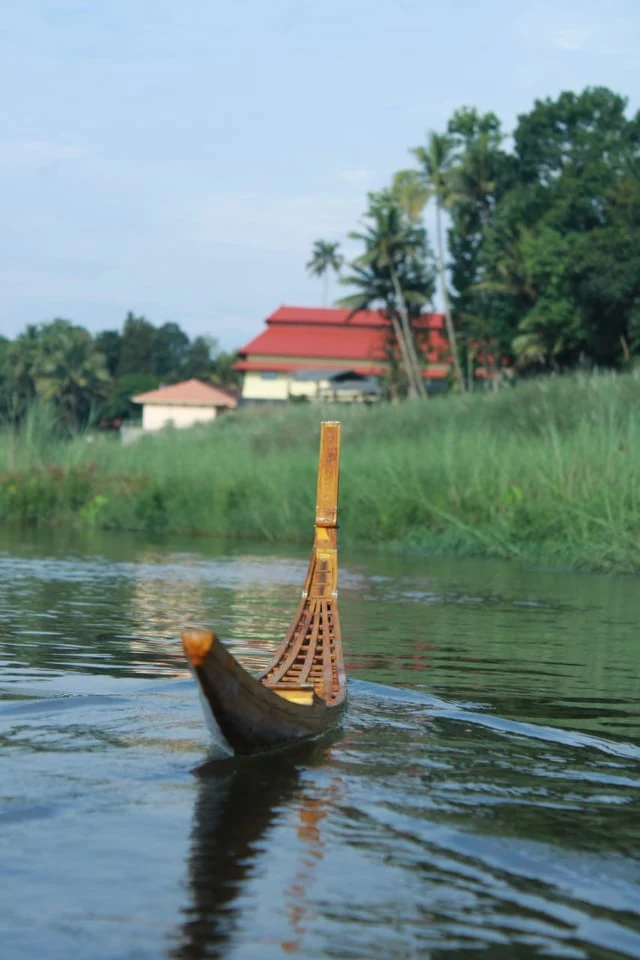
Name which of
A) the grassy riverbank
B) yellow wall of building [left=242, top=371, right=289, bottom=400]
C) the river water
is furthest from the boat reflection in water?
yellow wall of building [left=242, top=371, right=289, bottom=400]

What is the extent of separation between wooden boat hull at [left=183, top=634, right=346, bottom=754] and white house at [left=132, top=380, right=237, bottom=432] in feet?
182

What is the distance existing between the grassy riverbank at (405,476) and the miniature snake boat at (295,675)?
904 cm

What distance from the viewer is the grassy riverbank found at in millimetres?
16672

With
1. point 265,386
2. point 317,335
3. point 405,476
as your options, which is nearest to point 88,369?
point 265,386

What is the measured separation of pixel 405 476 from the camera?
765 inches

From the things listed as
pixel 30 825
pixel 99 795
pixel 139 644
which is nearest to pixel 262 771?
pixel 99 795

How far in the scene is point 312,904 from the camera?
3791 mm

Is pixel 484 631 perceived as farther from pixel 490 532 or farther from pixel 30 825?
pixel 490 532

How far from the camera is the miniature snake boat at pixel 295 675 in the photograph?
14.3ft

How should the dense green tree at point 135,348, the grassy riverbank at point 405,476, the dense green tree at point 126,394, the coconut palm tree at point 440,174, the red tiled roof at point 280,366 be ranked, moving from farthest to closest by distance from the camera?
the dense green tree at point 135,348
the dense green tree at point 126,394
the red tiled roof at point 280,366
the coconut palm tree at point 440,174
the grassy riverbank at point 405,476

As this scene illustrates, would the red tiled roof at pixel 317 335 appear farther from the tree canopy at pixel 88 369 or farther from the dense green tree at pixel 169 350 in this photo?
the dense green tree at pixel 169 350

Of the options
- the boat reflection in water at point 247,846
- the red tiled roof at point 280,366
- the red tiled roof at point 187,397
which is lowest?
the boat reflection in water at point 247,846

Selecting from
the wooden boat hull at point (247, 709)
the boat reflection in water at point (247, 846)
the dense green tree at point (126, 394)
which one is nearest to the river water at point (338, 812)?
the boat reflection in water at point (247, 846)

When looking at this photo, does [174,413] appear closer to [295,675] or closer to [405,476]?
[405,476]
